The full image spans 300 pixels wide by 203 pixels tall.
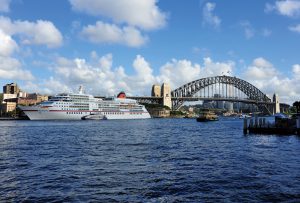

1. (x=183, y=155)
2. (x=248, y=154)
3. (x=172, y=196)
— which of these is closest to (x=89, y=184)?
(x=172, y=196)

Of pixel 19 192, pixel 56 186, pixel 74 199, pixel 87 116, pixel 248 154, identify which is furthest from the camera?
pixel 87 116

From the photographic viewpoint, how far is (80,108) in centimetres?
12794

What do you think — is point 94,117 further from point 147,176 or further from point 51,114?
point 147,176

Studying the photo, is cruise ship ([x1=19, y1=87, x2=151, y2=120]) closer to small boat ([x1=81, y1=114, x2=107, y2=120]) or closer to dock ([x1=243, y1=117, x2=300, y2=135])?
small boat ([x1=81, y1=114, x2=107, y2=120])

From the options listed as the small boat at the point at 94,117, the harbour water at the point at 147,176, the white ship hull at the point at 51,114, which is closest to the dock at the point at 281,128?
the harbour water at the point at 147,176

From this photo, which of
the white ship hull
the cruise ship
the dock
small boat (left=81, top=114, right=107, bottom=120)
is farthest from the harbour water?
small boat (left=81, top=114, right=107, bottom=120)

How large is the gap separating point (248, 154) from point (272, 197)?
15.1m

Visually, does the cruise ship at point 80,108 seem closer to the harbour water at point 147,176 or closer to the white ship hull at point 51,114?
the white ship hull at point 51,114

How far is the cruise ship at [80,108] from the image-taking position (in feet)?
383

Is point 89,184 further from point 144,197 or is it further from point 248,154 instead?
point 248,154

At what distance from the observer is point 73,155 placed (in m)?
28.4

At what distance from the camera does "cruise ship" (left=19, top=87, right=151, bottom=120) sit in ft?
383

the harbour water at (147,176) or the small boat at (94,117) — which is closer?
the harbour water at (147,176)

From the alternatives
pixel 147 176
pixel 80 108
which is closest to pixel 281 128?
pixel 147 176
